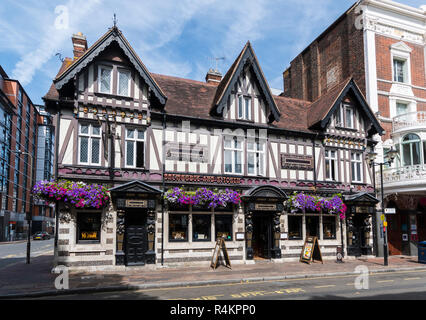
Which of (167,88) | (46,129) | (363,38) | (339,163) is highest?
(46,129)

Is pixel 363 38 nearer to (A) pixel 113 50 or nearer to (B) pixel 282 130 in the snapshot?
(B) pixel 282 130

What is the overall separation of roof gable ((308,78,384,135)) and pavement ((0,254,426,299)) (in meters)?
8.27

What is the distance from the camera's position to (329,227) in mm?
20297

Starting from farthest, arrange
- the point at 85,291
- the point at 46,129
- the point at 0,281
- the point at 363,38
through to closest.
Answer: the point at 46,129 → the point at 363,38 → the point at 0,281 → the point at 85,291

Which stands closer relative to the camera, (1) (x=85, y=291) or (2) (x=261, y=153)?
(1) (x=85, y=291)

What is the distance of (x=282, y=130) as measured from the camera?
19578 mm

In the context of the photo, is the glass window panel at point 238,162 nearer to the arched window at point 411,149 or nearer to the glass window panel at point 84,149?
the glass window panel at point 84,149

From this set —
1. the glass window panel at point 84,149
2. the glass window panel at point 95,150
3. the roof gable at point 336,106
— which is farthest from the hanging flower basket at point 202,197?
the roof gable at point 336,106

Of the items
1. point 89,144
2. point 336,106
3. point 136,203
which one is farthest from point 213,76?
point 136,203

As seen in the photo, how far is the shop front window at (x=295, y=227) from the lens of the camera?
19.3 m

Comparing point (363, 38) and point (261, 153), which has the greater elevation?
point (363, 38)

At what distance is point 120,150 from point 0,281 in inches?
275
